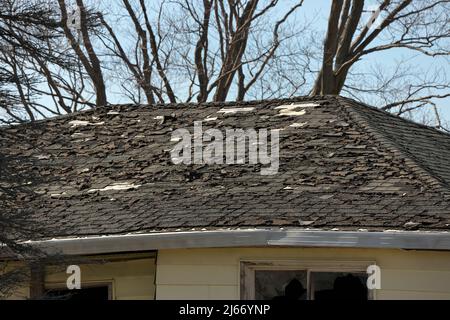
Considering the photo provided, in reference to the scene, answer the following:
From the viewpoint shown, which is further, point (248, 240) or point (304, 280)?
point (304, 280)

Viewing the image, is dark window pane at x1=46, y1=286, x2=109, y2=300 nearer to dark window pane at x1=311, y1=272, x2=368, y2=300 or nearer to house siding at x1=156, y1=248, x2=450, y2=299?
house siding at x1=156, y1=248, x2=450, y2=299

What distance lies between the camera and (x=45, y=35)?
928 cm

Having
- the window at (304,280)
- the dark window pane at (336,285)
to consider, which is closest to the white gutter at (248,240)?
the window at (304,280)

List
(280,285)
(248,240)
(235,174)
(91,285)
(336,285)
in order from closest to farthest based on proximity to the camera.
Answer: (248,240), (336,285), (280,285), (91,285), (235,174)

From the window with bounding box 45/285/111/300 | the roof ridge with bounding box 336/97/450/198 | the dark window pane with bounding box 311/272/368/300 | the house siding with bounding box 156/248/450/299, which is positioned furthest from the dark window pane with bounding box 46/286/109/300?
the roof ridge with bounding box 336/97/450/198

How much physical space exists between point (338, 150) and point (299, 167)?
0.68 meters

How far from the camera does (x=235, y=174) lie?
36.9 ft

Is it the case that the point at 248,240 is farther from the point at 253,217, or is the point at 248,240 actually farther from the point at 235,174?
the point at 235,174

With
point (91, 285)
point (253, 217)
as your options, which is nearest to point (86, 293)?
point (91, 285)

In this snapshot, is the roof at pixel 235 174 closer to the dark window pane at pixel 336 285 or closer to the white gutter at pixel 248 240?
the white gutter at pixel 248 240

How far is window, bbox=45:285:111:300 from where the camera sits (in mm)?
10414

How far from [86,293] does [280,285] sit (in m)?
2.31

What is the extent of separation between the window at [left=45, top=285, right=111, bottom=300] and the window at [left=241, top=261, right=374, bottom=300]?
1710 millimetres

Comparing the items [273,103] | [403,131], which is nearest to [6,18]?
[273,103]
